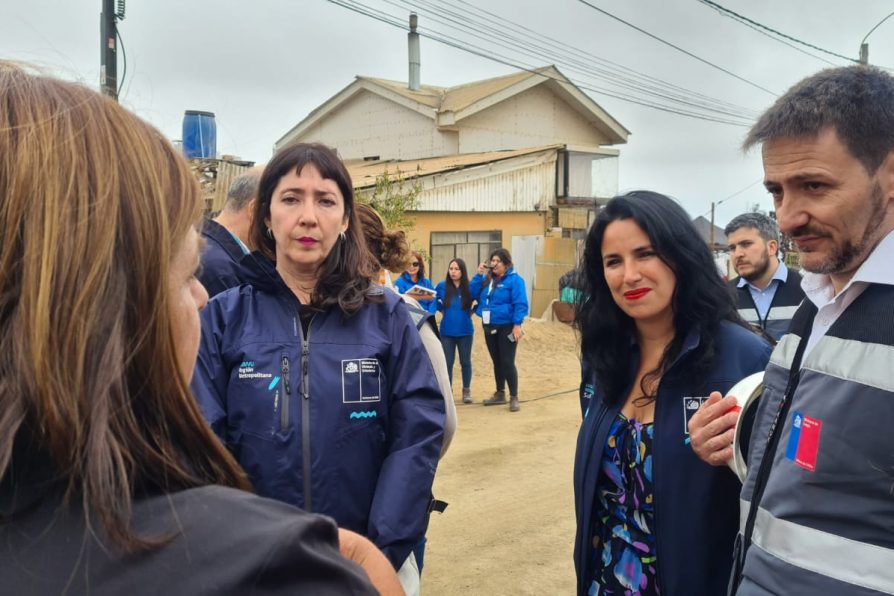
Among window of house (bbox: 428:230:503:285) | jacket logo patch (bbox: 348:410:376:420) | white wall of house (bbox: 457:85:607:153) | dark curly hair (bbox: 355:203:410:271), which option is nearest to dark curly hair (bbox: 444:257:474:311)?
dark curly hair (bbox: 355:203:410:271)

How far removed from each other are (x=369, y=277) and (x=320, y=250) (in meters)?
0.21

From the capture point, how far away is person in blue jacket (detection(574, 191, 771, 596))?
2148 millimetres

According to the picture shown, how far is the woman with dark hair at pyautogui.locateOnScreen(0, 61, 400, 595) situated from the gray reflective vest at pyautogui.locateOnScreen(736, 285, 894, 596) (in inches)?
39.6

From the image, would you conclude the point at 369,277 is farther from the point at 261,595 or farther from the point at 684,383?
the point at 261,595

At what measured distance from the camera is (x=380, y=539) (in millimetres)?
2076

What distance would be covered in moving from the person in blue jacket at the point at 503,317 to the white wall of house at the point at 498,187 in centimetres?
877

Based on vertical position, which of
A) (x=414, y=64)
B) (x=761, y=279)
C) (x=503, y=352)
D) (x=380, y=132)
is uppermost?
(x=414, y=64)

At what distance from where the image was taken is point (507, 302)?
31.5ft

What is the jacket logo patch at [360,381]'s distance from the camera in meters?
2.21

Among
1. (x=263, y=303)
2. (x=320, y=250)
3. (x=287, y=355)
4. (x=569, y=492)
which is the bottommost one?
(x=569, y=492)

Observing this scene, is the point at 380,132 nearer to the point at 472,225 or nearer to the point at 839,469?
the point at 472,225

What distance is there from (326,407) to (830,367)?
4.72ft

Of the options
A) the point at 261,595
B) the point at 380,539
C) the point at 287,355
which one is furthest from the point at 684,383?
the point at 261,595

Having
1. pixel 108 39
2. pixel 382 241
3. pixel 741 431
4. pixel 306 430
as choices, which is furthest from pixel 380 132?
pixel 741 431
